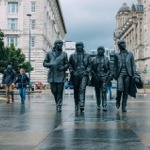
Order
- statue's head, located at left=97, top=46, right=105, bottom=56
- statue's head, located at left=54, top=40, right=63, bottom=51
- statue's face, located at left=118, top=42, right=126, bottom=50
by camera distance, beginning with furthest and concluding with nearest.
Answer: statue's head, located at left=97, top=46, right=105, bottom=56 < statue's face, located at left=118, top=42, right=126, bottom=50 < statue's head, located at left=54, top=40, right=63, bottom=51

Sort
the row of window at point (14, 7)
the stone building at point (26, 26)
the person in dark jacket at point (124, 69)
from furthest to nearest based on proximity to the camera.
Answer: the row of window at point (14, 7)
the stone building at point (26, 26)
the person in dark jacket at point (124, 69)

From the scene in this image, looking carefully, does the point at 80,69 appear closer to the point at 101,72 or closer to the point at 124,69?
the point at 101,72

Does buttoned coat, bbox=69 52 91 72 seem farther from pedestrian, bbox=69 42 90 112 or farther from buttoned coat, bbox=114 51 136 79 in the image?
buttoned coat, bbox=114 51 136 79

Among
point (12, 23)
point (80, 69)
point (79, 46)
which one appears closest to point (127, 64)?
point (80, 69)

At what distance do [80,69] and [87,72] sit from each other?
0.81ft

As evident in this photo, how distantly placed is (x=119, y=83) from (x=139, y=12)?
11258 cm

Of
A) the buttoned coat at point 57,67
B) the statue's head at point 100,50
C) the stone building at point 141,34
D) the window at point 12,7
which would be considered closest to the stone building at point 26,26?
the window at point 12,7

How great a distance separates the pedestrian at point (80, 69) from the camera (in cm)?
1255

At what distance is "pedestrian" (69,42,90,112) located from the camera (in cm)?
1255

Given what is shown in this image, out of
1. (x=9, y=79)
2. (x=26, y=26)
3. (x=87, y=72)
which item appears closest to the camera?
(x=87, y=72)

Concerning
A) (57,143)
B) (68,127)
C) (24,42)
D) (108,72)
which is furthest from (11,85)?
(24,42)

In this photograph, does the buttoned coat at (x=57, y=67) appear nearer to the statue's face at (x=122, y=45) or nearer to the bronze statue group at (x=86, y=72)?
the bronze statue group at (x=86, y=72)

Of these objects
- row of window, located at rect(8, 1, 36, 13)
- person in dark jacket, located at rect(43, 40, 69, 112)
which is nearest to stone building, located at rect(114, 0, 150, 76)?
row of window, located at rect(8, 1, 36, 13)

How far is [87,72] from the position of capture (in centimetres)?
1272
